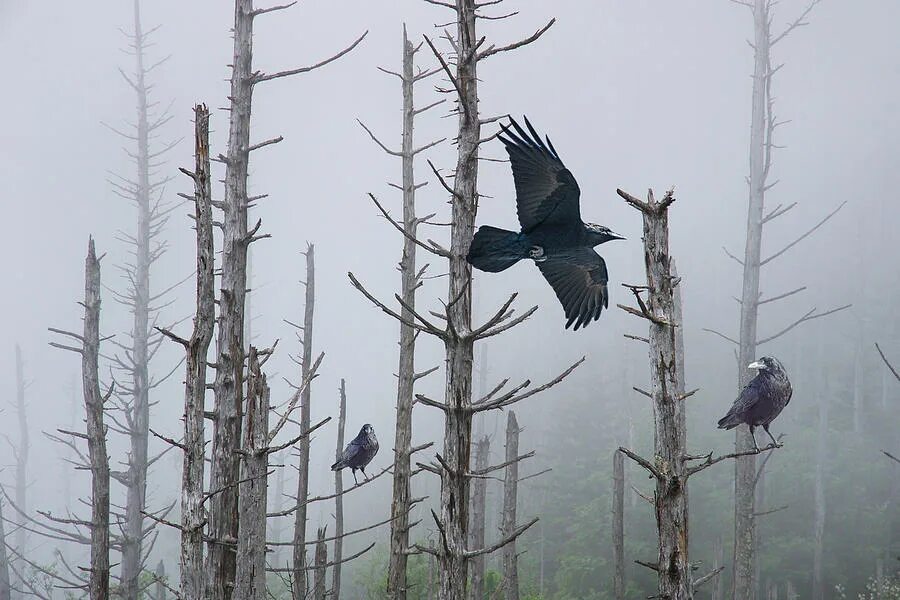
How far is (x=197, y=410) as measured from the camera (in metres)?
4.95

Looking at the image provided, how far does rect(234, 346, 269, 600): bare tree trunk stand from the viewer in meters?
4.95

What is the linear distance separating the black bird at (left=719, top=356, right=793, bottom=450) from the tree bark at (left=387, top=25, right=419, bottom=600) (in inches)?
138

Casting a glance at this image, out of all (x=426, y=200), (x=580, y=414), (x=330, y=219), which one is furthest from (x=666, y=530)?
(x=330, y=219)

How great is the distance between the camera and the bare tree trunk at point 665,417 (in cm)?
409

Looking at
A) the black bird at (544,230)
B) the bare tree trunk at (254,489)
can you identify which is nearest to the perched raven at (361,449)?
the bare tree trunk at (254,489)

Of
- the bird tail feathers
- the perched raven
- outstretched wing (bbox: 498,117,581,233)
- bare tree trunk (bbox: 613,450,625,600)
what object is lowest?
bare tree trunk (bbox: 613,450,625,600)

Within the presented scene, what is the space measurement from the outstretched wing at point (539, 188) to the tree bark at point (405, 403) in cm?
369

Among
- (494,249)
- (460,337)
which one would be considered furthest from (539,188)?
(460,337)

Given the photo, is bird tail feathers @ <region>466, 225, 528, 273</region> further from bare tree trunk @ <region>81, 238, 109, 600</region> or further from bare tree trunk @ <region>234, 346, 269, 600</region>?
bare tree trunk @ <region>81, 238, 109, 600</region>

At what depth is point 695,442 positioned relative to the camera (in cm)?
2358

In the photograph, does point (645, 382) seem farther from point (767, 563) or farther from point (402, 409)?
point (402, 409)

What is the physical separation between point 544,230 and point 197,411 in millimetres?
2783

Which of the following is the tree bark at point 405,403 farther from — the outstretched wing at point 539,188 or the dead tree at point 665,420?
the dead tree at point 665,420

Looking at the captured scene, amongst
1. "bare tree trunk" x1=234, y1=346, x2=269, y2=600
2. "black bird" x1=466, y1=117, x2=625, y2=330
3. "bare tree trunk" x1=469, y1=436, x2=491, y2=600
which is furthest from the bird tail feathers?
"bare tree trunk" x1=469, y1=436, x2=491, y2=600
